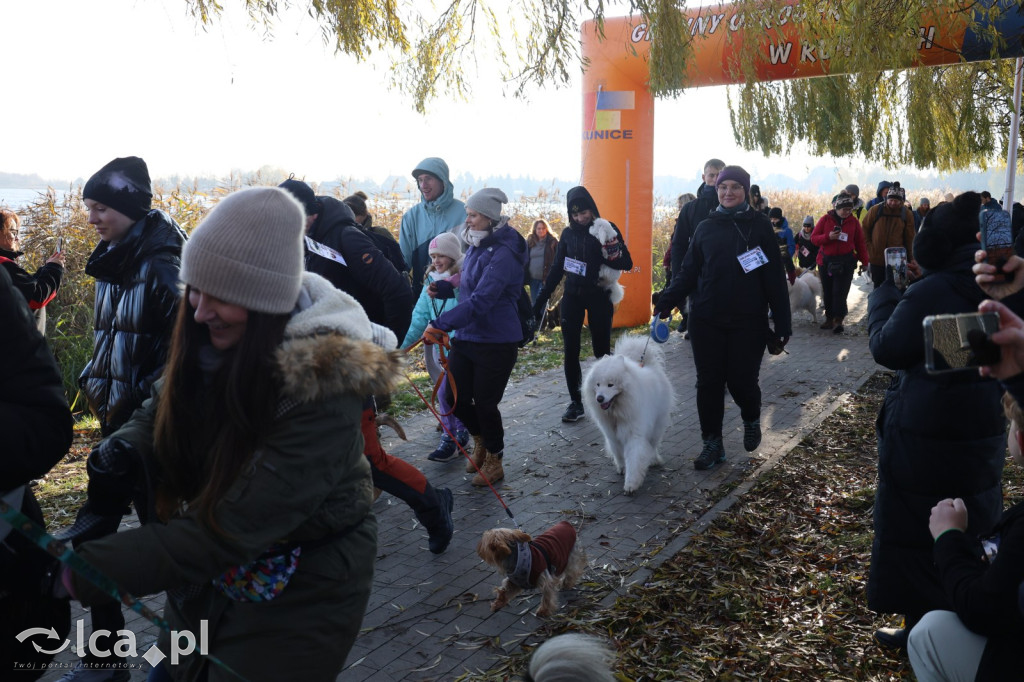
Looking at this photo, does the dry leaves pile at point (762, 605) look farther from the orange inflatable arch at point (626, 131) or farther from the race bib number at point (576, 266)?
the orange inflatable arch at point (626, 131)

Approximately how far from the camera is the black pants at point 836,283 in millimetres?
13227

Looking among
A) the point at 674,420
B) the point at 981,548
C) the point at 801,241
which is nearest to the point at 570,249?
the point at 674,420

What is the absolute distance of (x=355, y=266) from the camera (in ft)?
16.6

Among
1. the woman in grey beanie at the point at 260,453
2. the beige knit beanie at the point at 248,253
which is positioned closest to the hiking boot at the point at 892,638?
the woman in grey beanie at the point at 260,453

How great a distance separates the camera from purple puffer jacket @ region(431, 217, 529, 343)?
5895 mm

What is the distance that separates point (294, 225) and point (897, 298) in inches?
114

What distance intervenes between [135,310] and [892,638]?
3806 mm

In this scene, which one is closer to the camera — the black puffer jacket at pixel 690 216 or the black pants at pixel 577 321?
the black pants at pixel 577 321

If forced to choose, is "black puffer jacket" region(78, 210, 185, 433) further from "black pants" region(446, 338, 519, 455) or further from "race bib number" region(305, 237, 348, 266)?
"black pants" region(446, 338, 519, 455)

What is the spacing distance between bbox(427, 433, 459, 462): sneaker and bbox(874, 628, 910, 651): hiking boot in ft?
12.4

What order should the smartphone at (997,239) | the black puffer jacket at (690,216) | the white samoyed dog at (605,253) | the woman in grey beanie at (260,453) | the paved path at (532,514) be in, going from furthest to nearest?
the black puffer jacket at (690,216), the white samoyed dog at (605,253), the paved path at (532,514), the smartphone at (997,239), the woman in grey beanie at (260,453)

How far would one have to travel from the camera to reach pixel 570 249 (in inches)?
313

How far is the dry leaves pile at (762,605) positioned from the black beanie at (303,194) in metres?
2.89

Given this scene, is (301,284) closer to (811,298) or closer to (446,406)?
(446,406)
